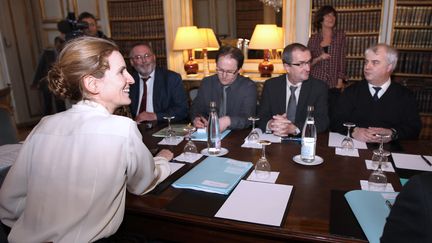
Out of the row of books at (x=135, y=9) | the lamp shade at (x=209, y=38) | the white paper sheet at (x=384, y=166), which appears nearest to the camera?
the white paper sheet at (x=384, y=166)

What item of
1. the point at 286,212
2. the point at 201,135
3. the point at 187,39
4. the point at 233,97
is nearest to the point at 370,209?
the point at 286,212

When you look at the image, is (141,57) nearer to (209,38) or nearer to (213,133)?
(213,133)

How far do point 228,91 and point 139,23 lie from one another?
2722 millimetres

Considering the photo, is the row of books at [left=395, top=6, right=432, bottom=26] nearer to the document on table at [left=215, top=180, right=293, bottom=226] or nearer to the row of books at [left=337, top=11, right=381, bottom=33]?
the row of books at [left=337, top=11, right=381, bottom=33]

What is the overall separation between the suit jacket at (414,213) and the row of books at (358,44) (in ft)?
11.5

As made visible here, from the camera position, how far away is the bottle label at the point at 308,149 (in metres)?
1.49

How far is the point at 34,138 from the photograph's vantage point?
1080mm

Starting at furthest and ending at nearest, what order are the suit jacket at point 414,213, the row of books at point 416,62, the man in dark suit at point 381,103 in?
the row of books at point 416,62 < the man in dark suit at point 381,103 < the suit jacket at point 414,213

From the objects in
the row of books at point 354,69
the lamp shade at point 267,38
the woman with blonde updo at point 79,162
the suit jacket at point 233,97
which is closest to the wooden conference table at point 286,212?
the woman with blonde updo at point 79,162

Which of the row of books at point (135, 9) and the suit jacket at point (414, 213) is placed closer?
the suit jacket at point (414, 213)

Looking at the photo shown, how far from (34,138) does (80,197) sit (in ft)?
0.84

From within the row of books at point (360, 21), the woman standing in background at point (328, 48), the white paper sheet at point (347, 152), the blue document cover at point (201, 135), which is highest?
the row of books at point (360, 21)

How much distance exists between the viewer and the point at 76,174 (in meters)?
1.02

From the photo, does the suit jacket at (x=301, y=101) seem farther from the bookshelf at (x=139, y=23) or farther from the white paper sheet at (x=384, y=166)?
the bookshelf at (x=139, y=23)
